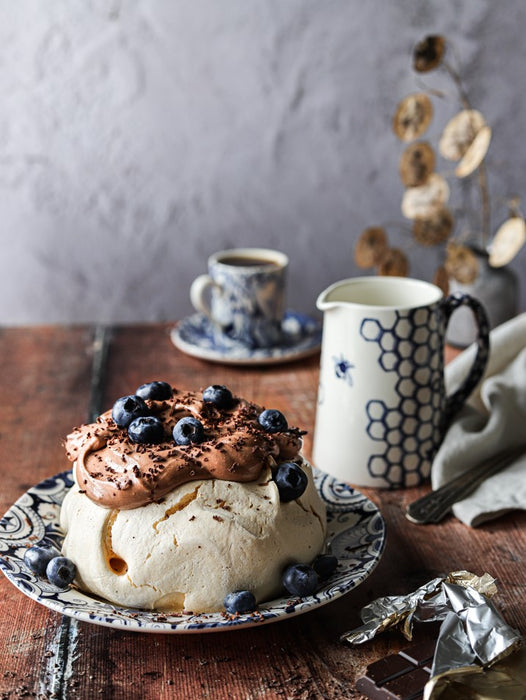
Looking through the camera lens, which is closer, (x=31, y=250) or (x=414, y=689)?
(x=414, y=689)

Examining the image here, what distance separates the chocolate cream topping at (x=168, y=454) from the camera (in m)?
0.85

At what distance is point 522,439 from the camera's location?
1.28 metres

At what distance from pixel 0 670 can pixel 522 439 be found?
808 millimetres

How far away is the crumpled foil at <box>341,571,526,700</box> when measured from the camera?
76 cm

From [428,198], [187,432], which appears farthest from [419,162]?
[187,432]

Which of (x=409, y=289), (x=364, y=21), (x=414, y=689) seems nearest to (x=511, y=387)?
(x=409, y=289)

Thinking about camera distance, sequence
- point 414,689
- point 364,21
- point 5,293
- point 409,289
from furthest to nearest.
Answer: point 5,293
point 364,21
point 409,289
point 414,689

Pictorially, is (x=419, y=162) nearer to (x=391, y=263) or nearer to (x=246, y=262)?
(x=391, y=263)

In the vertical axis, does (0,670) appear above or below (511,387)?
below

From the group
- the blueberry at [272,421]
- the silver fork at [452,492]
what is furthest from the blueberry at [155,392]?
the silver fork at [452,492]

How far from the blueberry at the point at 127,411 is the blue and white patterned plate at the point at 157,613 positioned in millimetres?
157

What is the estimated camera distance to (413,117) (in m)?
1.66

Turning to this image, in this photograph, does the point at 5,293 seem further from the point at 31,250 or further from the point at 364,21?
the point at 364,21

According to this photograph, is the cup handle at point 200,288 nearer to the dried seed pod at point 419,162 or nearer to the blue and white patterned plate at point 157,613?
the dried seed pod at point 419,162
